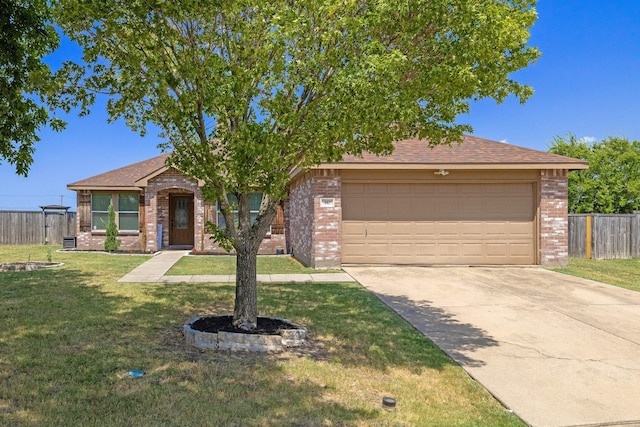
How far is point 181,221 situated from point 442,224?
1273cm

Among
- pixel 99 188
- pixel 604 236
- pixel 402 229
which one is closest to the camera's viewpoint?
pixel 402 229

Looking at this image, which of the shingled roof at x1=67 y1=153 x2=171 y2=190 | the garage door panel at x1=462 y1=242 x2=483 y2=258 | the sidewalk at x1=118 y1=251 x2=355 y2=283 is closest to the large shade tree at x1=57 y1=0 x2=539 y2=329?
the sidewalk at x1=118 y1=251 x2=355 y2=283

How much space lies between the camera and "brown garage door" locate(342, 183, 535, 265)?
1274 cm

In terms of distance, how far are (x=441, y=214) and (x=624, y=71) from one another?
14067 millimetres

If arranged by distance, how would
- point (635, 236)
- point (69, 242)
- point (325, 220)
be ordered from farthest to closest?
point (69, 242), point (635, 236), point (325, 220)

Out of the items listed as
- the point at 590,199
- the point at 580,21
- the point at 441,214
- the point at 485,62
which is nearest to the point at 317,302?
the point at 485,62

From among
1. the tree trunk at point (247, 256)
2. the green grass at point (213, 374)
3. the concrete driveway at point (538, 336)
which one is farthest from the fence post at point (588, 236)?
the tree trunk at point (247, 256)

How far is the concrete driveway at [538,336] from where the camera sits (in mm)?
3926

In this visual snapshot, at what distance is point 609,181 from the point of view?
24656 mm

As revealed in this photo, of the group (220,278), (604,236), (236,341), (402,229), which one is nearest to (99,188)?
(220,278)

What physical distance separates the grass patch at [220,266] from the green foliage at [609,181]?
780 inches

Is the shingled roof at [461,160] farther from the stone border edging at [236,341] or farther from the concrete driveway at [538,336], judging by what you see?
the stone border edging at [236,341]

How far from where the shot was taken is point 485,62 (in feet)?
16.1

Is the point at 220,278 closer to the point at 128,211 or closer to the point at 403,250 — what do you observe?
the point at 403,250
